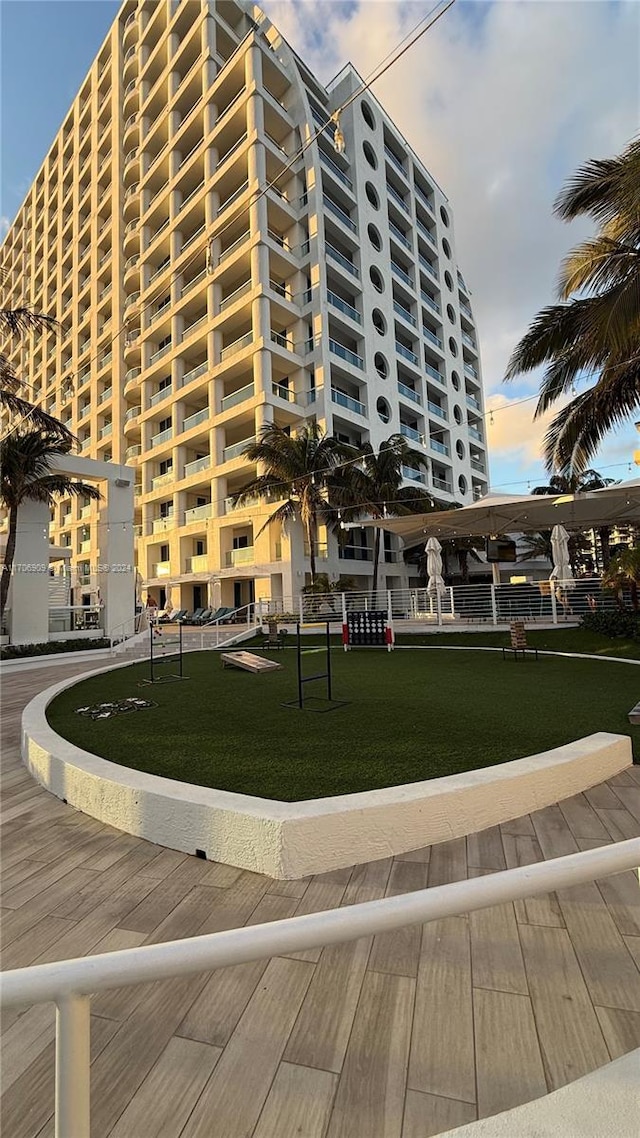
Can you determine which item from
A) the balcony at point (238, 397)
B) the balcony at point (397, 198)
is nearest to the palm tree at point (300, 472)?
the balcony at point (238, 397)

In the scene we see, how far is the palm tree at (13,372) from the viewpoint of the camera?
1159 cm

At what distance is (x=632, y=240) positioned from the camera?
29.7 feet

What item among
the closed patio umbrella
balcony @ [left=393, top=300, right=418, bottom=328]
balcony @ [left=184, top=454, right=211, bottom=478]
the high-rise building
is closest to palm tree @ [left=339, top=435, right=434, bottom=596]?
the high-rise building

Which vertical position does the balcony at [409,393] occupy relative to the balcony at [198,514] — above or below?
above

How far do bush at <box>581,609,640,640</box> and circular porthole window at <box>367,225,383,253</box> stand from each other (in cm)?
2944

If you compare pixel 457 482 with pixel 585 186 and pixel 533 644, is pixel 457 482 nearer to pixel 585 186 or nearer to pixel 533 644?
pixel 533 644

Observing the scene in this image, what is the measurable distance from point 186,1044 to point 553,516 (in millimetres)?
18019

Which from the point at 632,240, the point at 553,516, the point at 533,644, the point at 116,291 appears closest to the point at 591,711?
the point at 533,644

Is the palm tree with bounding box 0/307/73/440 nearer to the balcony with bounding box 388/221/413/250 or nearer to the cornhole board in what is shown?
the cornhole board

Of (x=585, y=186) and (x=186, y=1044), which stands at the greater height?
(x=585, y=186)

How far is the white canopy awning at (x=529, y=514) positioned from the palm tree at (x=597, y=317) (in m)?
2.92

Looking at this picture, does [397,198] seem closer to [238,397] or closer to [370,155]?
[370,155]

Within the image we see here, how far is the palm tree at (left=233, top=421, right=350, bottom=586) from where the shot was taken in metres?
22.2

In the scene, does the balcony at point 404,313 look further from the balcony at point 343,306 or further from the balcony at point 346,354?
the balcony at point 346,354
